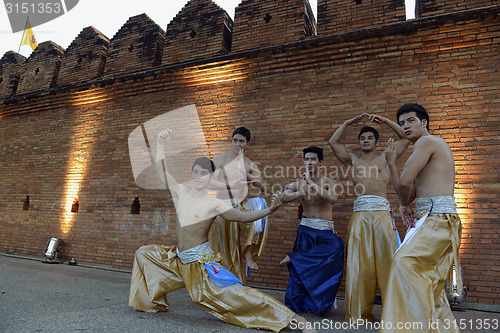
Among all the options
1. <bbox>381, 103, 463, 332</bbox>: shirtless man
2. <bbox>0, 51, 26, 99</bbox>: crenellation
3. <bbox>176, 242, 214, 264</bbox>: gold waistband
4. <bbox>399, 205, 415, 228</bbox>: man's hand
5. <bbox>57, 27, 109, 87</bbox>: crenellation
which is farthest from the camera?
<bbox>0, 51, 26, 99</bbox>: crenellation

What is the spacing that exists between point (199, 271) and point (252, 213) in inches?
31.1

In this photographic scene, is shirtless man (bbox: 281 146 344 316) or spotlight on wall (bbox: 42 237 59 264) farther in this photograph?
spotlight on wall (bbox: 42 237 59 264)

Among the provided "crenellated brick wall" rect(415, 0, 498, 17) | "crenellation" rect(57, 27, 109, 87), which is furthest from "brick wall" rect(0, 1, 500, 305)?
"crenellation" rect(57, 27, 109, 87)

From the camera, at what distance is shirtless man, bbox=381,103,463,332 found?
7.11ft

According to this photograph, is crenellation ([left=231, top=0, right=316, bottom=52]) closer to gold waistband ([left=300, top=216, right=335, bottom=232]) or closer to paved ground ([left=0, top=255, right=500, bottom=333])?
gold waistband ([left=300, top=216, right=335, bottom=232])

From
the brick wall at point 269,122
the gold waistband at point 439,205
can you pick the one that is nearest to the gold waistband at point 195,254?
the gold waistband at point 439,205

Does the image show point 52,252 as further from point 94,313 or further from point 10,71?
point 10,71

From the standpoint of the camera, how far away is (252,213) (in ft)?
10.2

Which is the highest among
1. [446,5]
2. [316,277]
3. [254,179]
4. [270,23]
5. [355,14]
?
[270,23]

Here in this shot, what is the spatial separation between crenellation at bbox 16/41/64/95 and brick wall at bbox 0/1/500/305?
58 centimetres

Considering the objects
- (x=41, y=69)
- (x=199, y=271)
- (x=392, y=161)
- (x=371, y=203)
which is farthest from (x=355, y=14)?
(x=41, y=69)

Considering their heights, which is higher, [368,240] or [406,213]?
[406,213]

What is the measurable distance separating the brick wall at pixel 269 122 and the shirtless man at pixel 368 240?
4.51 feet

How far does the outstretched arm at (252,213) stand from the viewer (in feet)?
9.65
